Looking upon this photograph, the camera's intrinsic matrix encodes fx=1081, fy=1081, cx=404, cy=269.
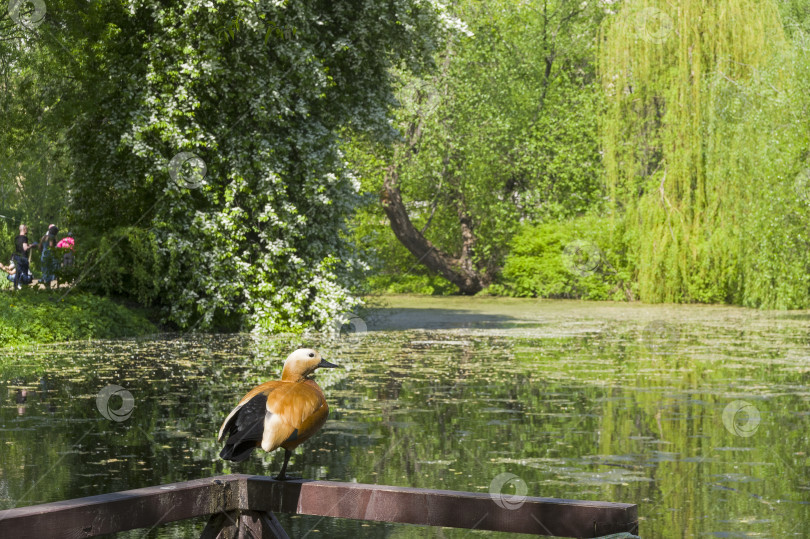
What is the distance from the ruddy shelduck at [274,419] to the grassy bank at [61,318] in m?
14.6

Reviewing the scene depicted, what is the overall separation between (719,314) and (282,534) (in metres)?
24.9

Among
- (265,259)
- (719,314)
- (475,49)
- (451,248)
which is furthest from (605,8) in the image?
(265,259)

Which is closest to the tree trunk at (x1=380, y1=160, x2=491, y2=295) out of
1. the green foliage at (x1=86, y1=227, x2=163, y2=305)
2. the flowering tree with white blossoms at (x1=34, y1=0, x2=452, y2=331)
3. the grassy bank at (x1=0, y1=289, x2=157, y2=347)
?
the flowering tree with white blossoms at (x1=34, y1=0, x2=452, y2=331)

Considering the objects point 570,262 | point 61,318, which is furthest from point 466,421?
point 570,262

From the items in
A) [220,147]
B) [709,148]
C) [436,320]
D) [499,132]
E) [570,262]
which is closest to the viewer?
[220,147]

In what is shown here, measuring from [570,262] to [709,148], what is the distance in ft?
30.1

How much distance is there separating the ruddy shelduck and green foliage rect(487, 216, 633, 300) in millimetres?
30832

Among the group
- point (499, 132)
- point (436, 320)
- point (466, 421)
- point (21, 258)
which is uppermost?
point (499, 132)

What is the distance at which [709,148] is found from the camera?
28000 millimetres

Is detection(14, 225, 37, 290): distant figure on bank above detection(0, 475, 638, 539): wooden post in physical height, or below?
above

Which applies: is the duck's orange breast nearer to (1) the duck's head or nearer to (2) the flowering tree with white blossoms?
(1) the duck's head

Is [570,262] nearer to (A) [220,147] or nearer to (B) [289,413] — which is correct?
(A) [220,147]

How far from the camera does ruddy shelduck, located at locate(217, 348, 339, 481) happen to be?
395cm

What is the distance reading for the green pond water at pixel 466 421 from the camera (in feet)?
23.9
